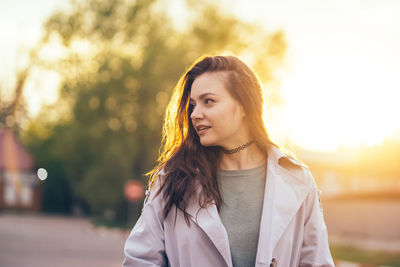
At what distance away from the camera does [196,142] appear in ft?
10.3

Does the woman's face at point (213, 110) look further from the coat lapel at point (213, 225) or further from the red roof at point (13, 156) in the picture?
the red roof at point (13, 156)

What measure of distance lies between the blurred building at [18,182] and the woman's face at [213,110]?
1954 inches

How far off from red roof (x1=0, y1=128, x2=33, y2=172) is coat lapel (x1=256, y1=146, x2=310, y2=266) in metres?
50.8

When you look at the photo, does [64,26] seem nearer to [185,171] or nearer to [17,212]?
[17,212]

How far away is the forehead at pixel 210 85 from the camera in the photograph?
9.71 ft

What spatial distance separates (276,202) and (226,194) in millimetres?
262

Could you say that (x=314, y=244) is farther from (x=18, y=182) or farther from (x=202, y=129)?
(x=18, y=182)

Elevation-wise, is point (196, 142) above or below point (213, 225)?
above

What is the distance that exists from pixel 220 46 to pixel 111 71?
616cm

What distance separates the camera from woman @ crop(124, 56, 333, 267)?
2818mm

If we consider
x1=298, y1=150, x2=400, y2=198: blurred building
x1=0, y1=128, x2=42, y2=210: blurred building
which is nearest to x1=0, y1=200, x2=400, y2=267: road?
x1=298, y1=150, x2=400, y2=198: blurred building

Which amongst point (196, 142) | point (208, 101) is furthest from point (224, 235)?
point (208, 101)

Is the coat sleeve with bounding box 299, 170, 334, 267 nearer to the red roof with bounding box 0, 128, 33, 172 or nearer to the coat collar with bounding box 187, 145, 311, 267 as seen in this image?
the coat collar with bounding box 187, 145, 311, 267

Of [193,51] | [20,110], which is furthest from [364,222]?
[20,110]
